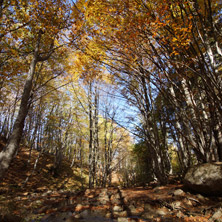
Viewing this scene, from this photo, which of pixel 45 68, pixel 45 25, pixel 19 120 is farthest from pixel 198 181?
pixel 45 68

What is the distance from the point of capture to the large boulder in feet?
10.4

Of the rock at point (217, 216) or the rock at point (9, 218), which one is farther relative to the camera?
the rock at point (9, 218)

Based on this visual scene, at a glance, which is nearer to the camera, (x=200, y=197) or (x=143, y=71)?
(x=200, y=197)

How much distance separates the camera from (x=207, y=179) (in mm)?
3264

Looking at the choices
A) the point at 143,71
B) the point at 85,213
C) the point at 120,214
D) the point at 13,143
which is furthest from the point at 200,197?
the point at 13,143

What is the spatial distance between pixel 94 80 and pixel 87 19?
3.69m

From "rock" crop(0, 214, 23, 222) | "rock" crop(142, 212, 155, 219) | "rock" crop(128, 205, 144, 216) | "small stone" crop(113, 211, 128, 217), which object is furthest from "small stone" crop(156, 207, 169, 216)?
"rock" crop(0, 214, 23, 222)

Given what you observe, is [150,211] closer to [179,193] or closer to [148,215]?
[148,215]

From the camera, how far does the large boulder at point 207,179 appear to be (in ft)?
10.4

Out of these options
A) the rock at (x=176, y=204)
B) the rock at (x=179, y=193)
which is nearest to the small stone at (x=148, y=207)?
the rock at (x=176, y=204)

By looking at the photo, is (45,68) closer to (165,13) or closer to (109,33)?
(109,33)

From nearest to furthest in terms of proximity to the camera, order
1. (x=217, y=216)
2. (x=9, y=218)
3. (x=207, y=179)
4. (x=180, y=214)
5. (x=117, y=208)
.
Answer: (x=217, y=216) < (x=180, y=214) < (x=9, y=218) < (x=207, y=179) < (x=117, y=208)

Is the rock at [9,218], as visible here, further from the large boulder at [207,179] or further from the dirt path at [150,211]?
the large boulder at [207,179]

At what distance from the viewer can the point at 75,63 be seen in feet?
24.8
